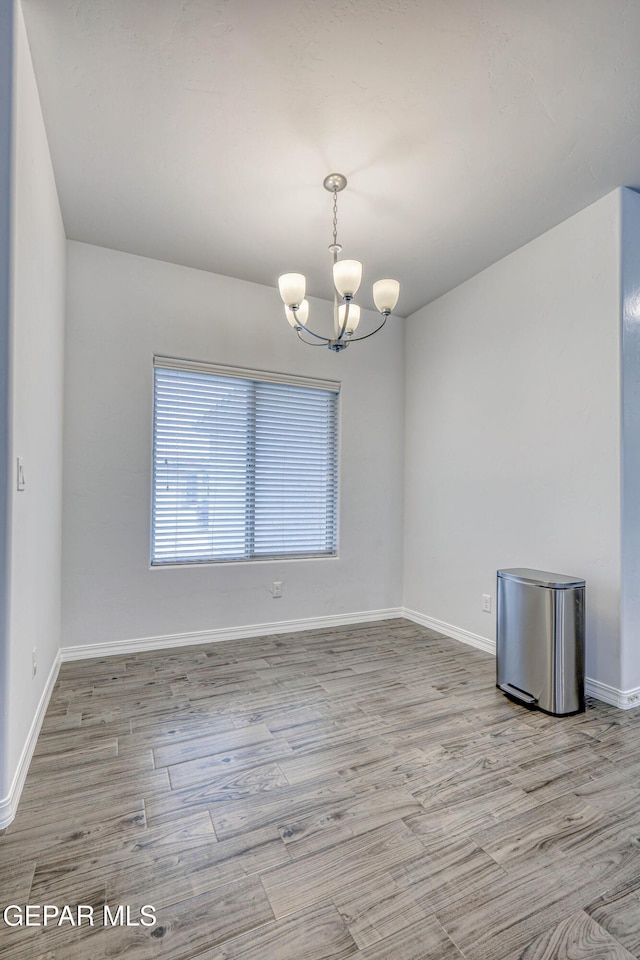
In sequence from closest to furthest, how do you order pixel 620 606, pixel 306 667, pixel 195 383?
pixel 620 606
pixel 306 667
pixel 195 383

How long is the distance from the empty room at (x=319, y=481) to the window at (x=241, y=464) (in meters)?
0.03

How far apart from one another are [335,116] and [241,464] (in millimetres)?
→ 2339

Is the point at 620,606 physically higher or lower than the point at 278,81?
lower

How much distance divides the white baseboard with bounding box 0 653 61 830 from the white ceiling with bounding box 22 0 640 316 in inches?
109

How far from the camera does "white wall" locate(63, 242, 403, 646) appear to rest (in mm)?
3174

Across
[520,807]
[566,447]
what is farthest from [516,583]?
[520,807]

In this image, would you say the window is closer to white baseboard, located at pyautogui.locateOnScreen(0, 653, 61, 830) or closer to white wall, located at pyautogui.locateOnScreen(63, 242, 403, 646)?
white wall, located at pyautogui.locateOnScreen(63, 242, 403, 646)

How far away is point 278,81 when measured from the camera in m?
1.93

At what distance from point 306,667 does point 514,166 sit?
3097mm

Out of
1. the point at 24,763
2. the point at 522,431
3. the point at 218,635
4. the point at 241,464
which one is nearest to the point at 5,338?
the point at 24,763

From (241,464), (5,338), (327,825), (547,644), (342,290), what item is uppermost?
(342,290)

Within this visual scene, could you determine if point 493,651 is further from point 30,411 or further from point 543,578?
point 30,411

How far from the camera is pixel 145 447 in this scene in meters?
3.37

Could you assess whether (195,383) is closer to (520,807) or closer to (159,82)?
(159,82)
